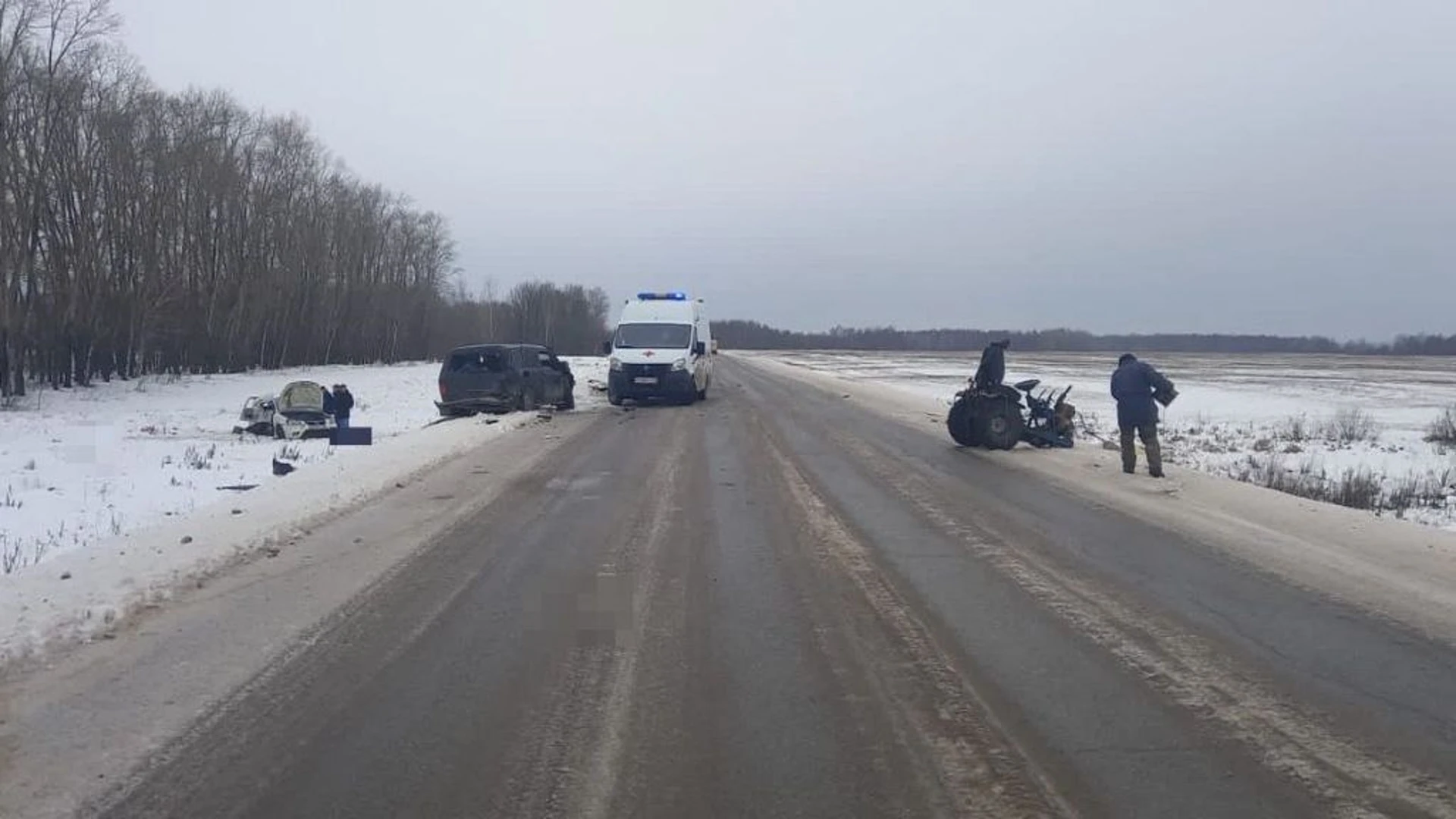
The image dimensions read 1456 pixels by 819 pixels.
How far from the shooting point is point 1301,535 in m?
10.1

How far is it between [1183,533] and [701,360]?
22.1m

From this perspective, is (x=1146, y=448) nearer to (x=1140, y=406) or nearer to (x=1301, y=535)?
(x=1140, y=406)

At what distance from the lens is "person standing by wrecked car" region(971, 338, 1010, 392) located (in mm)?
18000

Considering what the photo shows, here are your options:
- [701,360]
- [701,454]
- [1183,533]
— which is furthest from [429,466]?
[701,360]

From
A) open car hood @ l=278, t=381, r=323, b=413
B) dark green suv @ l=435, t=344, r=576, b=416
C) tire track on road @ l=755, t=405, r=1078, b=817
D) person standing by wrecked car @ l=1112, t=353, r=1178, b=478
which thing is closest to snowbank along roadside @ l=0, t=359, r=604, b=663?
open car hood @ l=278, t=381, r=323, b=413

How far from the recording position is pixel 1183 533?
10203 millimetres

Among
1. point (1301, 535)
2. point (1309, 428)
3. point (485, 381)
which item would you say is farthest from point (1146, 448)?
point (485, 381)

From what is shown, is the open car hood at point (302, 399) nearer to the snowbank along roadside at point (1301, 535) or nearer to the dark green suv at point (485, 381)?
the dark green suv at point (485, 381)

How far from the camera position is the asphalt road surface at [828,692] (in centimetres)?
427

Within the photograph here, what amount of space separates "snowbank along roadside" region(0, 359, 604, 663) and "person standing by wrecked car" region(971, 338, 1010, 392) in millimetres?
8750

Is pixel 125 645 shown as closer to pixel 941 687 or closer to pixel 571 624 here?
pixel 571 624

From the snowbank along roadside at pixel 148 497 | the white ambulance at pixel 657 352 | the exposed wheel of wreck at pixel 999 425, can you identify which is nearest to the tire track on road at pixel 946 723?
the snowbank along roadside at pixel 148 497

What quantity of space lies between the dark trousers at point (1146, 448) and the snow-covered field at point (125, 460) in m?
10.1

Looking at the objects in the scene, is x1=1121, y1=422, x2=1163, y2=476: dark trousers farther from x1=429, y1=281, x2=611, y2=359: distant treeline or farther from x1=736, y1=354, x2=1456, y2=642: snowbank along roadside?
x1=429, y1=281, x2=611, y2=359: distant treeline
